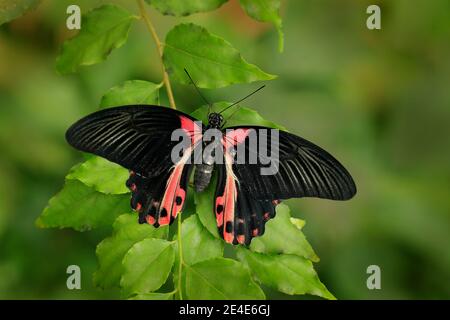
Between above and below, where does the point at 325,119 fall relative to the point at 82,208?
above

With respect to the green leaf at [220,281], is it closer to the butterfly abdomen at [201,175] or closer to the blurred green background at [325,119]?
the butterfly abdomen at [201,175]

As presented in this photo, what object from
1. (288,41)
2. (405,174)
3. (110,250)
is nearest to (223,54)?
(110,250)

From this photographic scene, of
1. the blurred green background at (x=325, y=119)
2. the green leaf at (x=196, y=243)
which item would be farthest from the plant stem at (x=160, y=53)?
the blurred green background at (x=325, y=119)

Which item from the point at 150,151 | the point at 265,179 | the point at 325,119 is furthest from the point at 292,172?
the point at 325,119

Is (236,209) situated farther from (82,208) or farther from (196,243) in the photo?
(82,208)

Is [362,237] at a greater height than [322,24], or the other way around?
[322,24]

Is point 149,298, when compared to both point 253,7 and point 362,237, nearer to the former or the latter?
point 253,7

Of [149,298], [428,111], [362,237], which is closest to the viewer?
[149,298]

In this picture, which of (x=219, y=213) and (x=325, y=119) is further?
(x=325, y=119)
